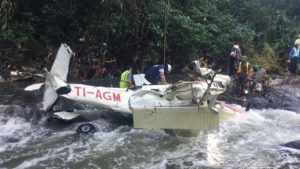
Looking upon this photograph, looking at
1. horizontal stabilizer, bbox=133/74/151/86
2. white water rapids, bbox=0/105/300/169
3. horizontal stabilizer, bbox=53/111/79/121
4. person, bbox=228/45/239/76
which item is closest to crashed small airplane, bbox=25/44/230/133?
horizontal stabilizer, bbox=53/111/79/121

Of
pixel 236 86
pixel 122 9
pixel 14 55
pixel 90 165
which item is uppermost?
pixel 122 9

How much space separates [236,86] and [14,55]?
865cm

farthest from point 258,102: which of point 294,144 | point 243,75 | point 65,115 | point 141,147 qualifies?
point 65,115

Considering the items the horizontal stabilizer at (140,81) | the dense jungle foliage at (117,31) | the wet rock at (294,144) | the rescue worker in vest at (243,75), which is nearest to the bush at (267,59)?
the dense jungle foliage at (117,31)

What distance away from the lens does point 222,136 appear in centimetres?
1199

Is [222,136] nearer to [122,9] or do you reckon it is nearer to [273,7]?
[122,9]

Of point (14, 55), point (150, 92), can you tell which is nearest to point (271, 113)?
point (150, 92)

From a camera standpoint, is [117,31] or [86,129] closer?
[86,129]

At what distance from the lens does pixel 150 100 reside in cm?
1162

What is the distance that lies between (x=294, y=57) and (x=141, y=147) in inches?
458

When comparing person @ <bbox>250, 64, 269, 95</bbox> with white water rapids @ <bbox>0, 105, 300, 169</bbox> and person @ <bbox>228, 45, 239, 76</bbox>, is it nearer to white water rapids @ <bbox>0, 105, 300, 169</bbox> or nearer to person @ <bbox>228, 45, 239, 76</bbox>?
person @ <bbox>228, 45, 239, 76</bbox>

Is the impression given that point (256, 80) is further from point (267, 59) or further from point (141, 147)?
point (141, 147)

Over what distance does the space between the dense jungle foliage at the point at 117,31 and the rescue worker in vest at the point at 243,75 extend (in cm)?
315

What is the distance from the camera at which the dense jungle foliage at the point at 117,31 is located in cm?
1653
